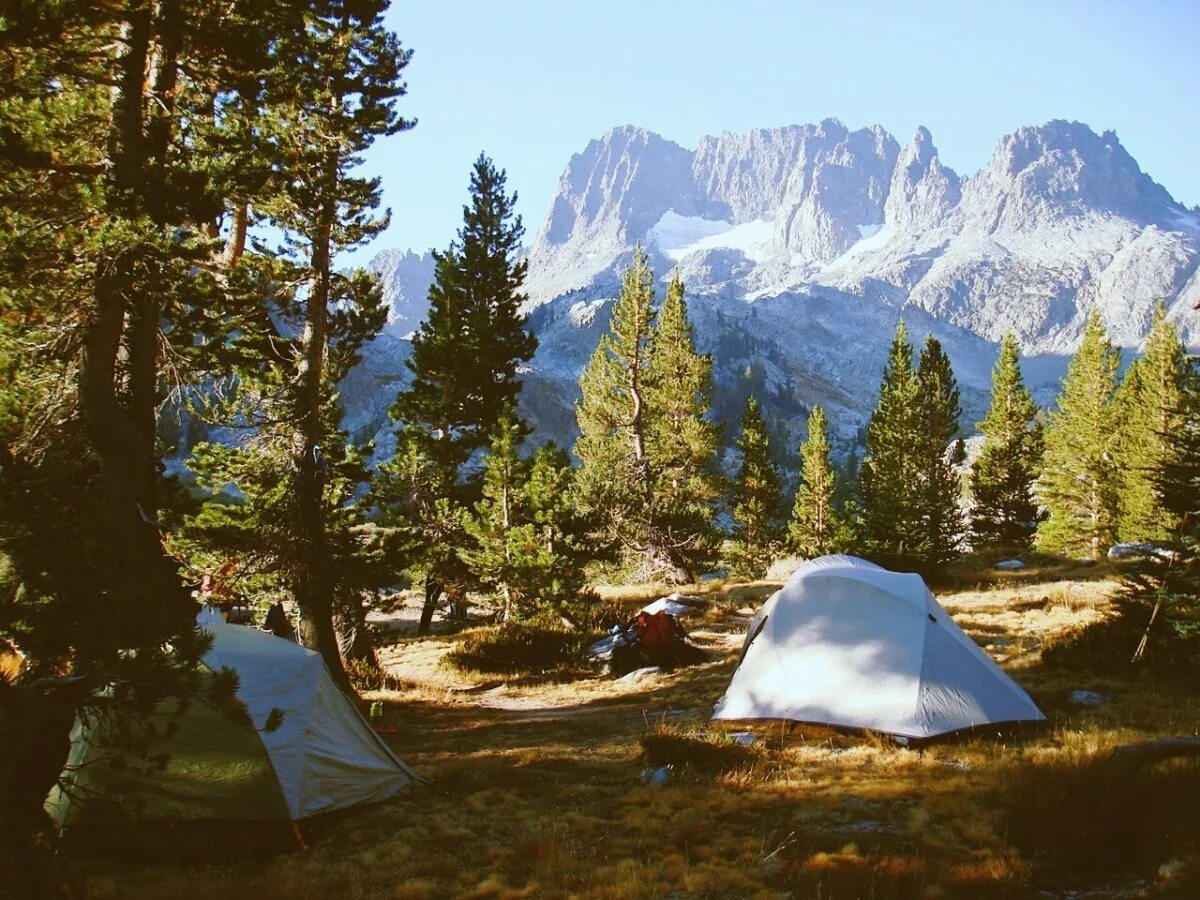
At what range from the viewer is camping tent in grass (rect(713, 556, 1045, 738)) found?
947cm

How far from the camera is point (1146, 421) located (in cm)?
3634

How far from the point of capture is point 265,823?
7.20m

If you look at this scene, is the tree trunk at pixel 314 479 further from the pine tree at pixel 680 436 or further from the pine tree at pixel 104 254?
the pine tree at pixel 680 436

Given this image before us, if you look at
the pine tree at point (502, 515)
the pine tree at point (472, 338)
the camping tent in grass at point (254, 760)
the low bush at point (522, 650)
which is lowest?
the low bush at point (522, 650)

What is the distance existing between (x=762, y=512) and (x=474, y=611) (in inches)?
728

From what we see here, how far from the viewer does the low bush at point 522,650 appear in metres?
18.8

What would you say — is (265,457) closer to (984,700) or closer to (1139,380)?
(984,700)

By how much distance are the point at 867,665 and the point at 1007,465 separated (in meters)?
44.0

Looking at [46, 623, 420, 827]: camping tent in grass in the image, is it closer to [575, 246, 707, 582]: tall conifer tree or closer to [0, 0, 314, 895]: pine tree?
[0, 0, 314, 895]: pine tree

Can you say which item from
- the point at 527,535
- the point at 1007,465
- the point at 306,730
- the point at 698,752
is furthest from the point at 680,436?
the point at 306,730

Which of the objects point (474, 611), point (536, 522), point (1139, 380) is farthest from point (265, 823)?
point (1139, 380)

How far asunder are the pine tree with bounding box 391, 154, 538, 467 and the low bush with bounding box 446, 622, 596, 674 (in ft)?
24.0

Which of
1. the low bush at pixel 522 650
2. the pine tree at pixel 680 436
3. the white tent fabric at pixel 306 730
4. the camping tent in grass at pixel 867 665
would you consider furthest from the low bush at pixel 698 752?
the pine tree at pixel 680 436

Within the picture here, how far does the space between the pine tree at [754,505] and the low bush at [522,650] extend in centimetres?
2274
